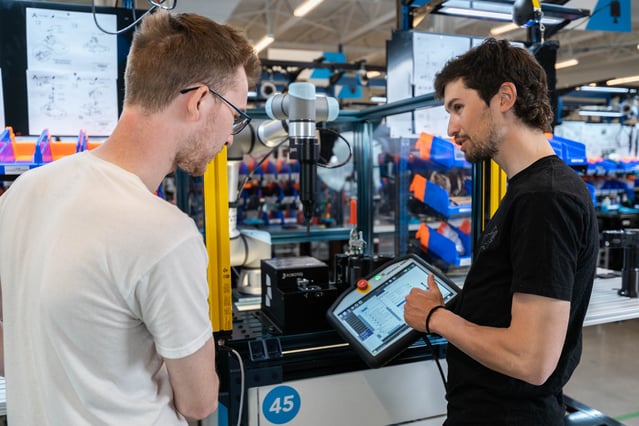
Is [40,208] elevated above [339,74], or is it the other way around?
[339,74]

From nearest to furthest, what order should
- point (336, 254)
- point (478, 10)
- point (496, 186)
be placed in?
point (496, 186)
point (336, 254)
point (478, 10)

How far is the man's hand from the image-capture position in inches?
43.5

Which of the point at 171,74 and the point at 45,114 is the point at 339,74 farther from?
the point at 171,74

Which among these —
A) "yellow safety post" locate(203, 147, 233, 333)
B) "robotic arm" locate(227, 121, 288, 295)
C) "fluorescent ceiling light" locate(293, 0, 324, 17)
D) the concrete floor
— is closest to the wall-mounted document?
"robotic arm" locate(227, 121, 288, 295)

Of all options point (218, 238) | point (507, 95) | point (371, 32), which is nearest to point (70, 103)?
point (218, 238)

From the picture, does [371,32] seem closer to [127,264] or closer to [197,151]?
[197,151]

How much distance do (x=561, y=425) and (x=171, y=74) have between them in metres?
0.98

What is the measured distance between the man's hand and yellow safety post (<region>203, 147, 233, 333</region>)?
0.48 meters

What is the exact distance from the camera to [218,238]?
4.24 feet

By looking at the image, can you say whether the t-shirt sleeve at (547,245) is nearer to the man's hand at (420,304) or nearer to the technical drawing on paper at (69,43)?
the man's hand at (420,304)

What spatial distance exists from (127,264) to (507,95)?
0.79 meters

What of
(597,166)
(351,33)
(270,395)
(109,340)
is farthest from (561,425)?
(351,33)

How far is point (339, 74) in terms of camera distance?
19.7 ft

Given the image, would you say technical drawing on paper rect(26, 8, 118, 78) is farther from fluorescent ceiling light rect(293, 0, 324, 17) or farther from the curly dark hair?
fluorescent ceiling light rect(293, 0, 324, 17)
